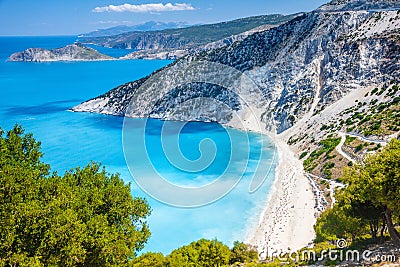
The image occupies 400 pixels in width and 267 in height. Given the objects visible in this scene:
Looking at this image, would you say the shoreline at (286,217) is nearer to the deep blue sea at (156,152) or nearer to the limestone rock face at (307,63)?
the deep blue sea at (156,152)

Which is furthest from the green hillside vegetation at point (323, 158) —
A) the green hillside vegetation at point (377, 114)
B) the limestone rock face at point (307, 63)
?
the limestone rock face at point (307, 63)

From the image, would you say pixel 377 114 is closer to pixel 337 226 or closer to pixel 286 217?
pixel 286 217

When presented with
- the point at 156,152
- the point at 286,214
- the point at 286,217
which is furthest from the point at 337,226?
the point at 156,152

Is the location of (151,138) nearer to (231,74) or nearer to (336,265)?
(231,74)

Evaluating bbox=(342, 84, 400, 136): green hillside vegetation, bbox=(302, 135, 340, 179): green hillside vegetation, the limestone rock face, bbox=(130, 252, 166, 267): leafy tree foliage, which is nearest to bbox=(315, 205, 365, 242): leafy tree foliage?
bbox=(130, 252, 166, 267): leafy tree foliage

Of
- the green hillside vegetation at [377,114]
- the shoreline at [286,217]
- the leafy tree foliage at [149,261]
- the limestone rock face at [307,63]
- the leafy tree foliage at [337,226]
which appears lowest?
the leafy tree foliage at [149,261]

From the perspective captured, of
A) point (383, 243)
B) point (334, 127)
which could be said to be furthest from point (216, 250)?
point (334, 127)
